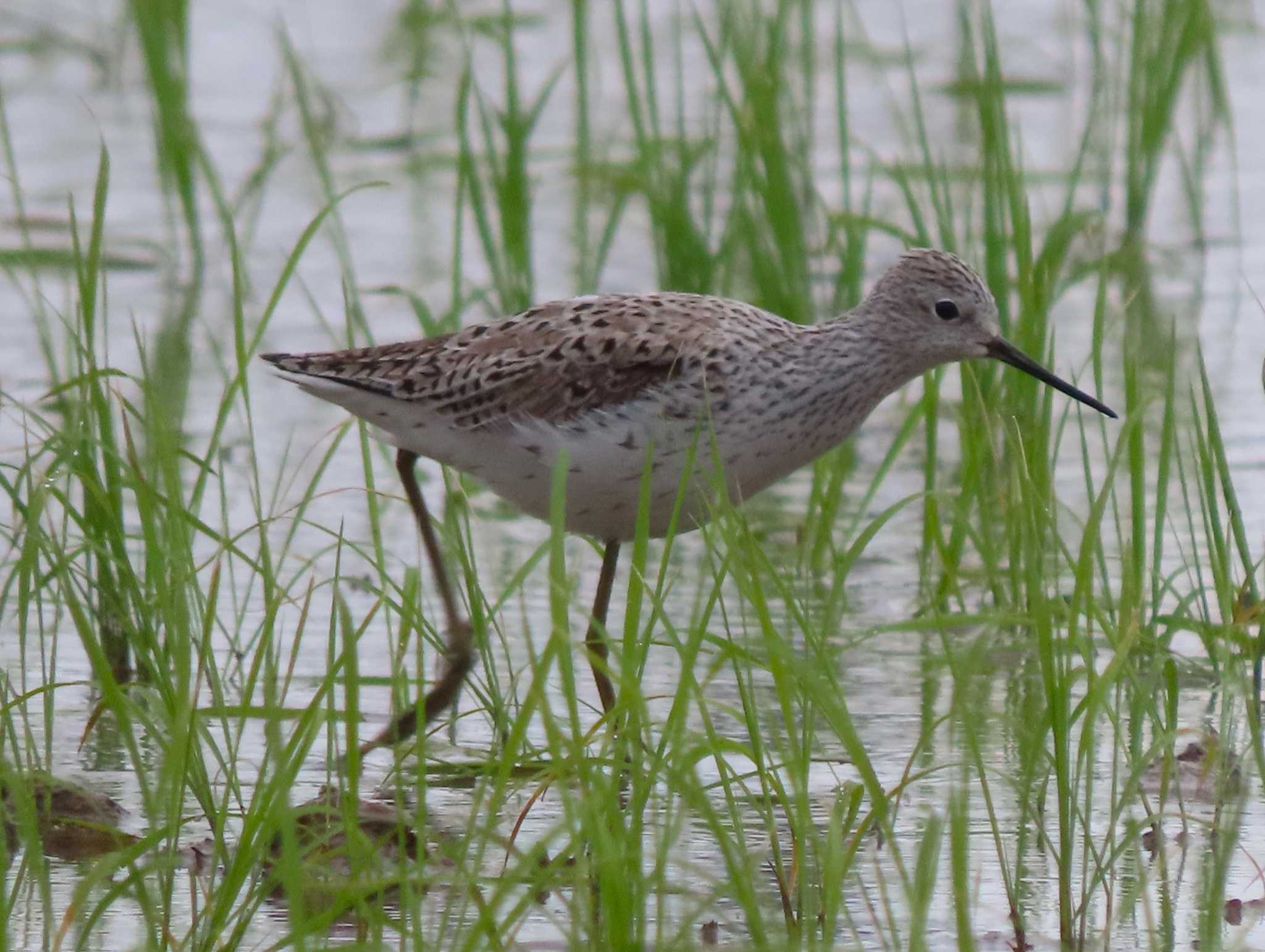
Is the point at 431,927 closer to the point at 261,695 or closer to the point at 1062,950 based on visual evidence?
the point at 1062,950

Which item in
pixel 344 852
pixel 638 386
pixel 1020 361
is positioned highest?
pixel 1020 361

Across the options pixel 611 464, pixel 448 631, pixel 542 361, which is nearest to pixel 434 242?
pixel 448 631

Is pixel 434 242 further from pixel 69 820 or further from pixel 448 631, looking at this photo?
pixel 69 820

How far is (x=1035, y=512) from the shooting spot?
17.0ft

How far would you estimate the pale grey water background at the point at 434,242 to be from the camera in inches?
246

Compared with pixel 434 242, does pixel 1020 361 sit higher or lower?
lower

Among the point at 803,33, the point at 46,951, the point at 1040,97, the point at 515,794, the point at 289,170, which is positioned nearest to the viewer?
the point at 46,951

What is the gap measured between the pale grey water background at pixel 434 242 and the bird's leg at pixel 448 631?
0.12m

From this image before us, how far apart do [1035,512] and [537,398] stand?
1794 millimetres

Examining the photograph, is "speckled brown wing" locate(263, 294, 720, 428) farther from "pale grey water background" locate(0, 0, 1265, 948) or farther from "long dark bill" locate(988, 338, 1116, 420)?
"long dark bill" locate(988, 338, 1116, 420)

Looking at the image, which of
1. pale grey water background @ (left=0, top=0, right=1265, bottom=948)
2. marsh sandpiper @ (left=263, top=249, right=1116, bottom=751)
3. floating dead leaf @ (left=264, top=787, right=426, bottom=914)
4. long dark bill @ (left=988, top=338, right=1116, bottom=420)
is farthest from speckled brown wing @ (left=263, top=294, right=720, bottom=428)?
floating dead leaf @ (left=264, top=787, right=426, bottom=914)

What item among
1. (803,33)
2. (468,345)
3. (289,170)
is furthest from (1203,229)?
(468,345)

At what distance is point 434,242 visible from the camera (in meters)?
11.2

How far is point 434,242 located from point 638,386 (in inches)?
196
